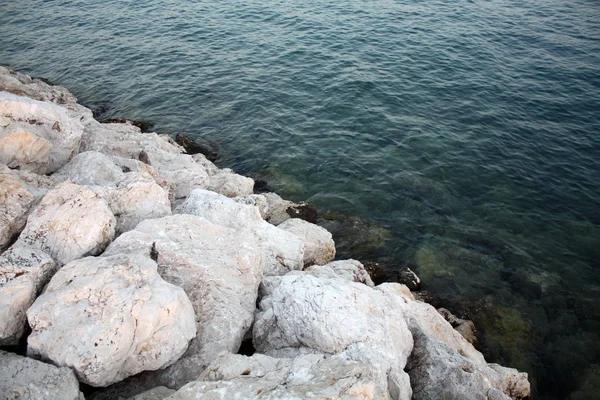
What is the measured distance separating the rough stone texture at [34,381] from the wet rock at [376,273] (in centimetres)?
1001

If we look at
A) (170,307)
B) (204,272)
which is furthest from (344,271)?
(170,307)

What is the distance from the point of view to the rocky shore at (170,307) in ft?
21.5

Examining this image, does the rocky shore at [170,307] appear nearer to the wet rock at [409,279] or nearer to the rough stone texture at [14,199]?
the rough stone texture at [14,199]

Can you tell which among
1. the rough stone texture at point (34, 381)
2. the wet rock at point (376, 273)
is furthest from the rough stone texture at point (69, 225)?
the wet rock at point (376, 273)

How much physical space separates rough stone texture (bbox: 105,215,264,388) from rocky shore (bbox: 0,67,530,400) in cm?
3

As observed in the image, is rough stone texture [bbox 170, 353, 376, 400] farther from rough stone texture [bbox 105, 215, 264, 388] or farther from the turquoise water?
the turquoise water

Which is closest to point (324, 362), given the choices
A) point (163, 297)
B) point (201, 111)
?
point (163, 297)

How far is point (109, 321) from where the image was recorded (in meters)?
6.90

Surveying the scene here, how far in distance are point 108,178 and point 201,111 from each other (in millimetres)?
13395

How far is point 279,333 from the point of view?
27.9 ft

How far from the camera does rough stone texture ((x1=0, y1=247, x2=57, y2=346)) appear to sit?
23.1 feet

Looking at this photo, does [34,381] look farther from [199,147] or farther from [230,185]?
[199,147]

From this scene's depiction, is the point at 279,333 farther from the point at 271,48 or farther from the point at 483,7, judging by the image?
the point at 483,7

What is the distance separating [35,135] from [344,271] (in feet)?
31.8
